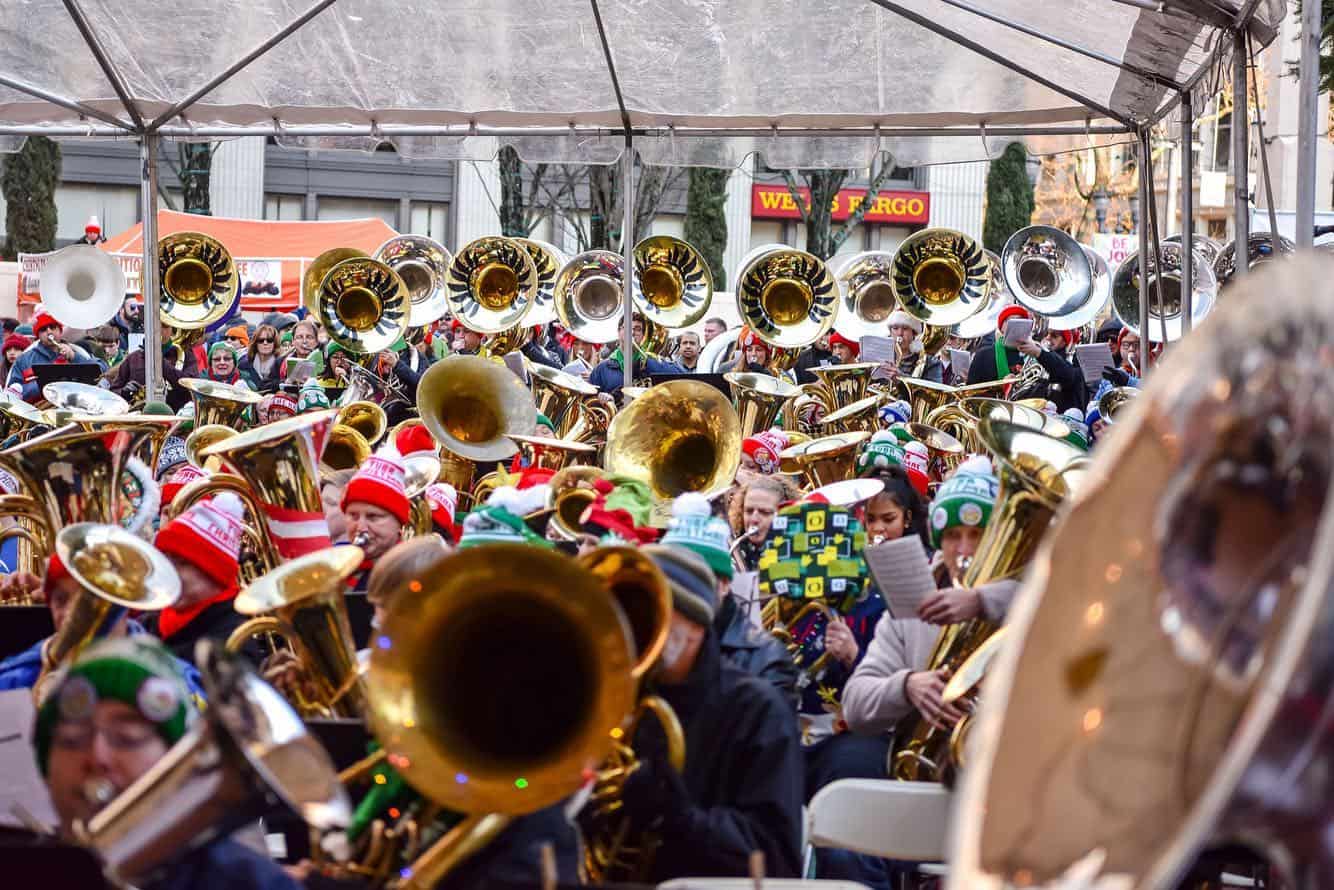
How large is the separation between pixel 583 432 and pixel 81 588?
17.8 feet

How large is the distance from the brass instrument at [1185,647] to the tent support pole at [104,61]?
6503 millimetres

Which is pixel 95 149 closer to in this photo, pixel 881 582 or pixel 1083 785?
pixel 881 582

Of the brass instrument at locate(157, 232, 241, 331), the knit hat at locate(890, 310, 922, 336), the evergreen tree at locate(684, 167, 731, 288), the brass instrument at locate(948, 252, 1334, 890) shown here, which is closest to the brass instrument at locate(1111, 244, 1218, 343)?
the knit hat at locate(890, 310, 922, 336)

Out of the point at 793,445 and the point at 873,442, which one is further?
the point at 793,445

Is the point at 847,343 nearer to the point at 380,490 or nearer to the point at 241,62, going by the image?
the point at 241,62

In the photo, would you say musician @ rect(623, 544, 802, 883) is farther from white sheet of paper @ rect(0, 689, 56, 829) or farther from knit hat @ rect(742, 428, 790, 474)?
knit hat @ rect(742, 428, 790, 474)

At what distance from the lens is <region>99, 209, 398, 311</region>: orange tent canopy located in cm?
2075

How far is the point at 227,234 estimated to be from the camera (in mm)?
21438

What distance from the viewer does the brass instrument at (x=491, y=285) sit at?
43.8 ft

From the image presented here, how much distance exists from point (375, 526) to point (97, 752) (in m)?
3.20

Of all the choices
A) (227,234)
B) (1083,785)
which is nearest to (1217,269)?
(1083,785)

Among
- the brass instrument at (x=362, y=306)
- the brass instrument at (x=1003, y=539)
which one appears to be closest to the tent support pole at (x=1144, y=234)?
the brass instrument at (x=1003, y=539)

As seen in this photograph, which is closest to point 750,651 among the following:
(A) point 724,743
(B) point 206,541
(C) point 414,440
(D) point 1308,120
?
(A) point 724,743

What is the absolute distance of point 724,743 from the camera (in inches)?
126
